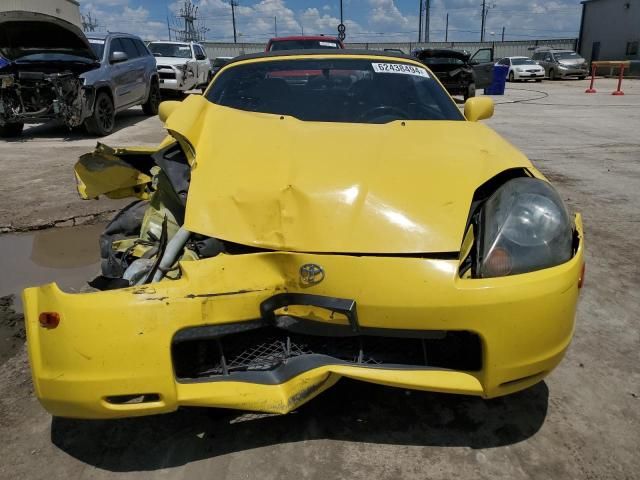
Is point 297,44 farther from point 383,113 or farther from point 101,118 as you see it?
point 383,113

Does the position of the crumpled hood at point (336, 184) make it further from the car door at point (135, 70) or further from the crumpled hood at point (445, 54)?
the crumpled hood at point (445, 54)

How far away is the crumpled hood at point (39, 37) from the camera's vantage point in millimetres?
8148

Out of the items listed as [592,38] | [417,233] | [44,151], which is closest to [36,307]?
[417,233]

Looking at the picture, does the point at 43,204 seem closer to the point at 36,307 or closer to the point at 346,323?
the point at 36,307

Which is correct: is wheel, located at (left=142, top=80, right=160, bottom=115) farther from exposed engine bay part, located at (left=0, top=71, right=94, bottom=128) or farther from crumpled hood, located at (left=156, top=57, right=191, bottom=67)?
exposed engine bay part, located at (left=0, top=71, right=94, bottom=128)

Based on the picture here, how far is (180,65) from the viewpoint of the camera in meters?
14.1

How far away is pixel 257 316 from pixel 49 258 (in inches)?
114

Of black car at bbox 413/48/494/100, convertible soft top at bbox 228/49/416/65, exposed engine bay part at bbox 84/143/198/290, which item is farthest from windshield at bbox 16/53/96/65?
black car at bbox 413/48/494/100

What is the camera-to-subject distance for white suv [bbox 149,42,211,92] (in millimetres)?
13867

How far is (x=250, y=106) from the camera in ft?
10.1

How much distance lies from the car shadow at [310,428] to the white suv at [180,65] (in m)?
12.5


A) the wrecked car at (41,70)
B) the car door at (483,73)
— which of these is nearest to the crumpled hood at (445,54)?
the car door at (483,73)

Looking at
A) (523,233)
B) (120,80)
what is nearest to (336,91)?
(523,233)

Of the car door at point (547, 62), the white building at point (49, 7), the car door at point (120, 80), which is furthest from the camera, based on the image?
the car door at point (547, 62)
